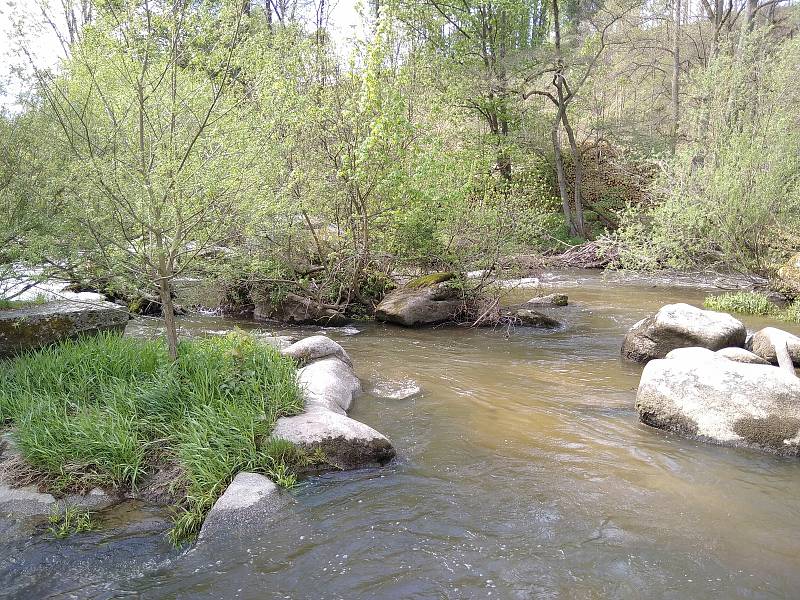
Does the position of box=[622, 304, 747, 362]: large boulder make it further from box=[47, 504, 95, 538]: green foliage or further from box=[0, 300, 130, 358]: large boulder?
box=[47, 504, 95, 538]: green foliage

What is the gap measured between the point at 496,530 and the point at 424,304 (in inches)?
318

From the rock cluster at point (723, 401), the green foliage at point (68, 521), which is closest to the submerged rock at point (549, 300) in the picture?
the rock cluster at point (723, 401)

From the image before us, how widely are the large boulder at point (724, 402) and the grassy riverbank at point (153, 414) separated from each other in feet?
13.0

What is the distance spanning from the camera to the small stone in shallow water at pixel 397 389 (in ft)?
25.6

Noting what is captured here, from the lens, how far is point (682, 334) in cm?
949

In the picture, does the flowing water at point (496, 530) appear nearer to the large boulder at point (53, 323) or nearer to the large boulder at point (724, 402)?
the large boulder at point (724, 402)

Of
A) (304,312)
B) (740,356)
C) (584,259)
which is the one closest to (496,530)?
(740,356)

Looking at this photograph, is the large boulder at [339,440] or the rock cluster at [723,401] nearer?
the large boulder at [339,440]

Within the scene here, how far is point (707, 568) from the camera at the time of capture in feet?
13.7

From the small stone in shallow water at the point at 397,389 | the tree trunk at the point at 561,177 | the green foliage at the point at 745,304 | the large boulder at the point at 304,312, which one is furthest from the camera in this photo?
the tree trunk at the point at 561,177

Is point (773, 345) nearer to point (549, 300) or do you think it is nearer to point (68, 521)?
point (549, 300)

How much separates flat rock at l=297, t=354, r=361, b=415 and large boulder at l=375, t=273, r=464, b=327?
13.2 feet

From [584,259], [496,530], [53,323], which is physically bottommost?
[496,530]

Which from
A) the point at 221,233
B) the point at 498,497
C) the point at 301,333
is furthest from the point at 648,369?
the point at 301,333
